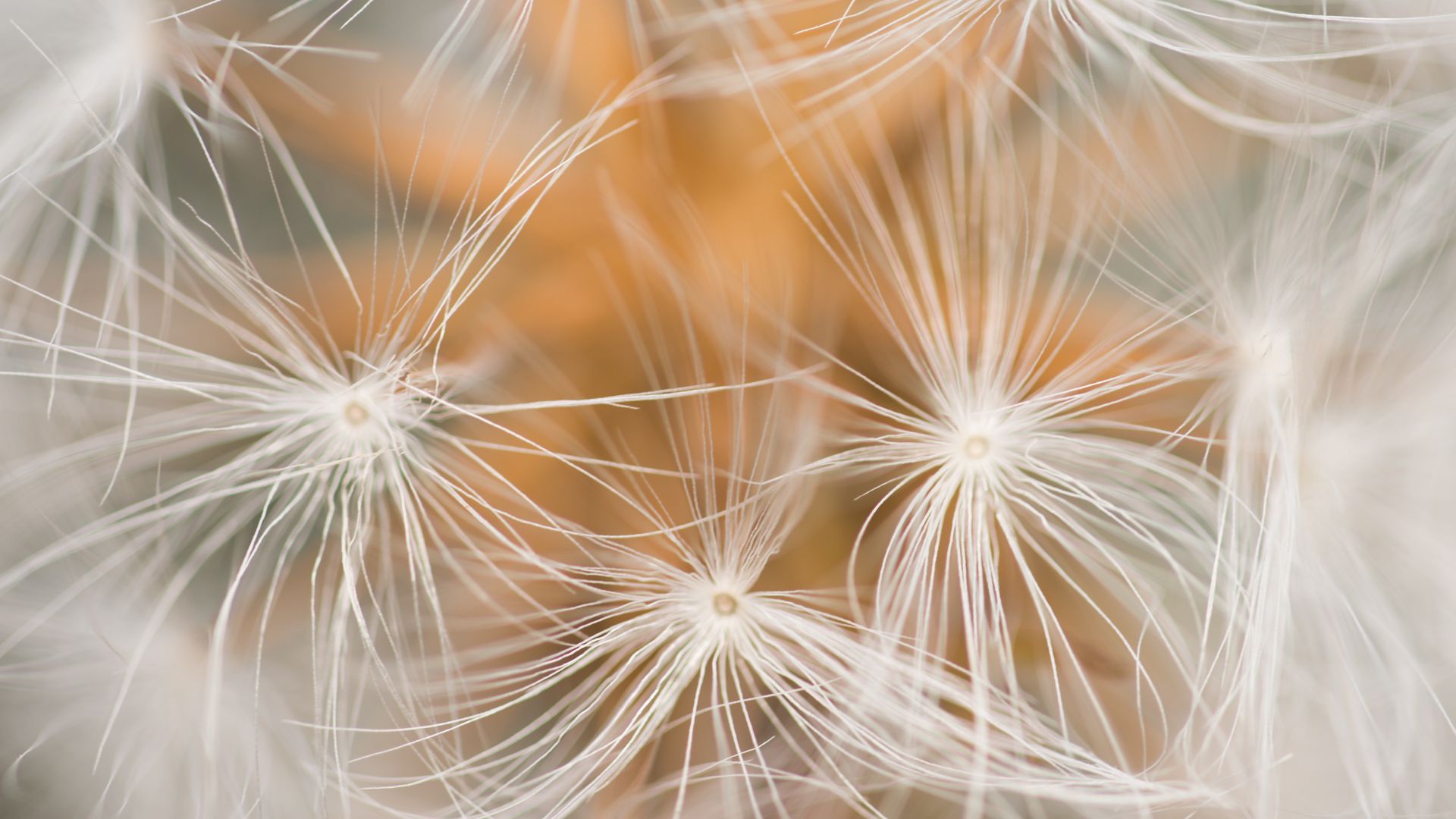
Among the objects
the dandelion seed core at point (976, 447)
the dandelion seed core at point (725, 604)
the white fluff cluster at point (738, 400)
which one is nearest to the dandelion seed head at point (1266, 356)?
the white fluff cluster at point (738, 400)

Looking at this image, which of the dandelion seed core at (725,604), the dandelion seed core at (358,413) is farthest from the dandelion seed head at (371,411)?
the dandelion seed core at (725,604)

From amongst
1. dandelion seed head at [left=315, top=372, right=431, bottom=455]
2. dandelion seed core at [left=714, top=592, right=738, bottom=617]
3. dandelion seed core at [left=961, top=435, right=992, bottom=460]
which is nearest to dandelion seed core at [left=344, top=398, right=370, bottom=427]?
dandelion seed head at [left=315, top=372, right=431, bottom=455]

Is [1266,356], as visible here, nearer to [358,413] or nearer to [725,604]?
[725,604]

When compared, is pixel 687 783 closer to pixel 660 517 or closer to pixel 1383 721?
pixel 660 517

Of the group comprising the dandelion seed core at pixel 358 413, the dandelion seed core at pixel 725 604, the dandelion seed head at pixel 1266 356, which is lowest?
the dandelion seed core at pixel 725 604

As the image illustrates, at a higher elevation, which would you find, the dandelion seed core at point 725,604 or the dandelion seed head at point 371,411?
the dandelion seed head at point 371,411

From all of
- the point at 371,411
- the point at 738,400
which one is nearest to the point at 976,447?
the point at 738,400

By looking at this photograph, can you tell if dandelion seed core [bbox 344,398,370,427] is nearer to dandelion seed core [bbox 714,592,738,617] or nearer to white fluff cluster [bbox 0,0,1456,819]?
white fluff cluster [bbox 0,0,1456,819]

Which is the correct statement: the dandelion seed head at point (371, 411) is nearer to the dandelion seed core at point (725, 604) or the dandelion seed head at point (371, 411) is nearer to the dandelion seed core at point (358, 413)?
the dandelion seed core at point (358, 413)

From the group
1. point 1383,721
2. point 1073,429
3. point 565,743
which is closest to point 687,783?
point 565,743
